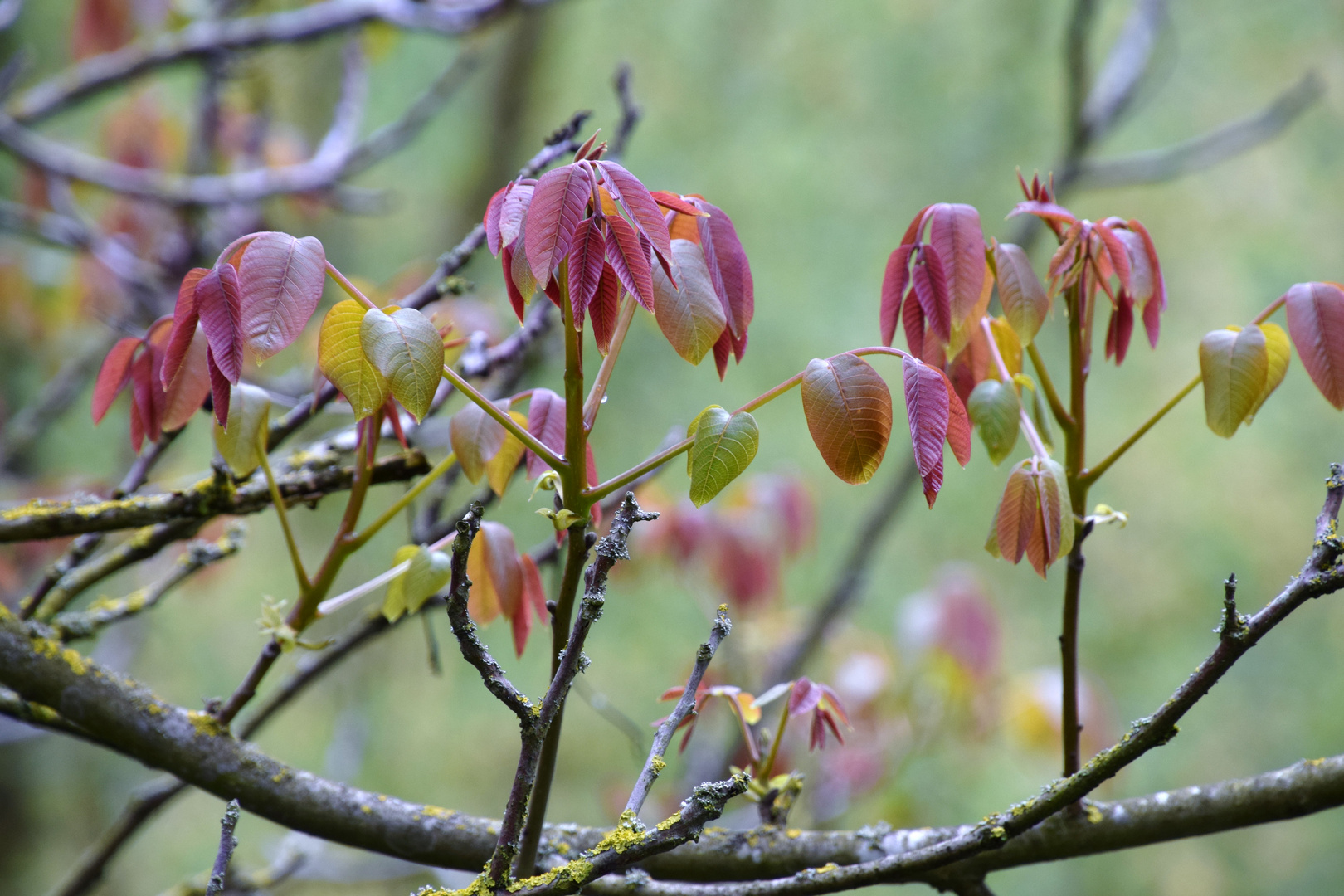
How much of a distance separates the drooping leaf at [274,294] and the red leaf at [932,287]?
1.12 feet

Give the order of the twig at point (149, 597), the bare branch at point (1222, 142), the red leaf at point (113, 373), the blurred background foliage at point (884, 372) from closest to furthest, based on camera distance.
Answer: the red leaf at point (113, 373) < the twig at point (149, 597) < the bare branch at point (1222, 142) < the blurred background foliage at point (884, 372)

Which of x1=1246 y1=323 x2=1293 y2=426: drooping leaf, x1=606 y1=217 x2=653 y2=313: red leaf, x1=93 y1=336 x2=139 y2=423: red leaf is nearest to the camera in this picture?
x1=606 y1=217 x2=653 y2=313: red leaf

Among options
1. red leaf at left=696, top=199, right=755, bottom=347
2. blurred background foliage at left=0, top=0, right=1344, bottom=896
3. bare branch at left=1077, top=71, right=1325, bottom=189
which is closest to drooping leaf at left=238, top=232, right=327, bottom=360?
red leaf at left=696, top=199, right=755, bottom=347

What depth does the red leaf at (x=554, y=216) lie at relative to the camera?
46 centimetres

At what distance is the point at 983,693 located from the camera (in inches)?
81.7

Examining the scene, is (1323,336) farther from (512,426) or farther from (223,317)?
(223,317)

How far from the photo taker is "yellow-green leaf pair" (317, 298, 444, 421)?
464mm

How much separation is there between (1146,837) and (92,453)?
4361 millimetres

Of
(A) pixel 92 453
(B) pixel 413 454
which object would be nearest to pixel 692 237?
(B) pixel 413 454

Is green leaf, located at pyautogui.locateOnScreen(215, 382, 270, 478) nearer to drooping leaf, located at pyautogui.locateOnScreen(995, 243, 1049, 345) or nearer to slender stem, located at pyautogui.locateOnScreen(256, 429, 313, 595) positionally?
slender stem, located at pyautogui.locateOnScreen(256, 429, 313, 595)

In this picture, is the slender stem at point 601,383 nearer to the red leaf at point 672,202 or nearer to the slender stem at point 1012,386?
the red leaf at point 672,202

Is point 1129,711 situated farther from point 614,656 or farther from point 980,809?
point 614,656

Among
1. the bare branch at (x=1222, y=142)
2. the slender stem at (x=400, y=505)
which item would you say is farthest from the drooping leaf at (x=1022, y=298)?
the bare branch at (x=1222, y=142)

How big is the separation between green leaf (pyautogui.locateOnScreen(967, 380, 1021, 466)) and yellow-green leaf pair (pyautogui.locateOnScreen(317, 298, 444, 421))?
12.5 inches
